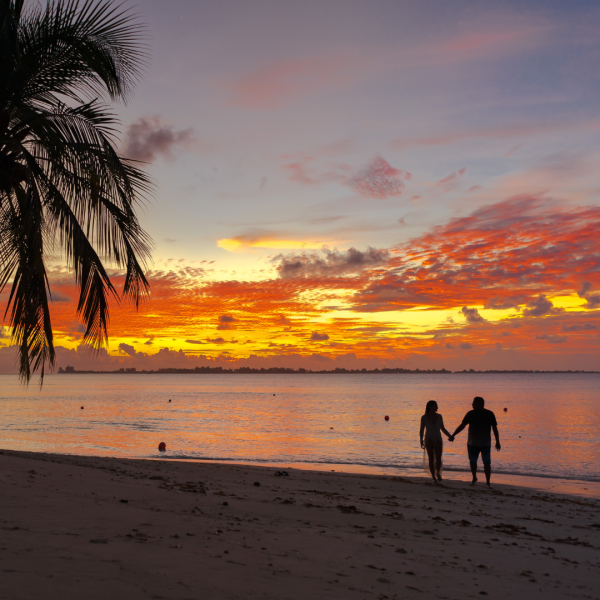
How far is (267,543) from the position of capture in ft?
19.6

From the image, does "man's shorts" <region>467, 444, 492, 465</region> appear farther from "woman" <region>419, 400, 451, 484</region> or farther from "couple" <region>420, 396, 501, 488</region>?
"woman" <region>419, 400, 451, 484</region>

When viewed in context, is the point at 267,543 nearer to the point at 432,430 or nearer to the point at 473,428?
the point at 432,430

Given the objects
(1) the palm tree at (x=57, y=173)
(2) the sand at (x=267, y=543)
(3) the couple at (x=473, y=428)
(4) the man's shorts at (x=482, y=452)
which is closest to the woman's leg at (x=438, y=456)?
(3) the couple at (x=473, y=428)

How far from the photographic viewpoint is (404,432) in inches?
1341

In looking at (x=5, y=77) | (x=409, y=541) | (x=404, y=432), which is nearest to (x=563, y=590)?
(x=409, y=541)

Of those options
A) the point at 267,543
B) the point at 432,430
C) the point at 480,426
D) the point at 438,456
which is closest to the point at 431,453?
the point at 438,456

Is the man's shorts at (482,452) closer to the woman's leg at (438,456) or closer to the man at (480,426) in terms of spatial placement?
the man at (480,426)

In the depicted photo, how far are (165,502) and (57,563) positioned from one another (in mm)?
3850

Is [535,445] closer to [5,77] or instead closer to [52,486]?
[52,486]

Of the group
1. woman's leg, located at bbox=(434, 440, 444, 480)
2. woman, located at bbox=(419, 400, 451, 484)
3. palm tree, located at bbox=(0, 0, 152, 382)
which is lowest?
woman's leg, located at bbox=(434, 440, 444, 480)

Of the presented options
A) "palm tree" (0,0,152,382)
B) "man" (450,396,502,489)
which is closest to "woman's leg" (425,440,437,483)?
"man" (450,396,502,489)

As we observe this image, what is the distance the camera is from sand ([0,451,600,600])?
4352 millimetres

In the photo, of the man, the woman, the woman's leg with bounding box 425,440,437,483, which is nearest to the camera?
the man

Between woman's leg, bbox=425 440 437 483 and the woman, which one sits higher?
the woman
